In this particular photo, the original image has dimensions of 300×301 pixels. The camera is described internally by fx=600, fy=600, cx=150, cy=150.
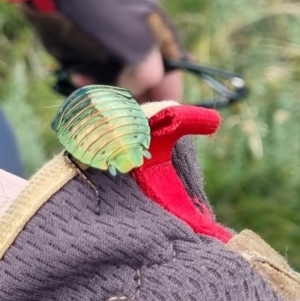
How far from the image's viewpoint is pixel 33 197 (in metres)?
0.39

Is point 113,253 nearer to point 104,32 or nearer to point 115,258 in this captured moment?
point 115,258

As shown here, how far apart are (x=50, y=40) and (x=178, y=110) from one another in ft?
3.40

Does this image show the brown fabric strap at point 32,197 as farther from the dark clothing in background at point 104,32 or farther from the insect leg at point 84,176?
the dark clothing in background at point 104,32

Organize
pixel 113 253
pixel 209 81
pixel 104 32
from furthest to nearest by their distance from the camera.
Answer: pixel 209 81
pixel 104 32
pixel 113 253

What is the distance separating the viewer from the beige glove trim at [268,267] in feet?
1.32

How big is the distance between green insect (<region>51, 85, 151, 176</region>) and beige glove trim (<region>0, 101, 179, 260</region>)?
1cm

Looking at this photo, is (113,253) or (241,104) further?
(241,104)

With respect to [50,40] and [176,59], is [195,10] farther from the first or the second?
[50,40]

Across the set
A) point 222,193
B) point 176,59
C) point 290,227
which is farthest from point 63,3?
point 290,227

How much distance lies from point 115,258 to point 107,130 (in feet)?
0.27

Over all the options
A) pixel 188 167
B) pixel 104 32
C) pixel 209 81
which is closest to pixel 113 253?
pixel 188 167

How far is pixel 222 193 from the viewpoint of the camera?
4.48 ft

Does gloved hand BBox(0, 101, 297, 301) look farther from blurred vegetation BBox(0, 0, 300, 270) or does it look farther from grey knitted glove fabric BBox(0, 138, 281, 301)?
blurred vegetation BBox(0, 0, 300, 270)

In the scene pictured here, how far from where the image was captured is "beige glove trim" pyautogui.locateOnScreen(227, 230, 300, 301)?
1.32 ft
